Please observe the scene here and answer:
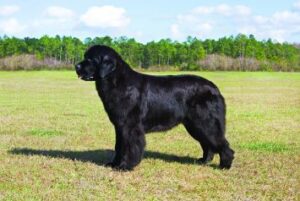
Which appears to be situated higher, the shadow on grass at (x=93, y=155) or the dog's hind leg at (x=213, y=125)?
the dog's hind leg at (x=213, y=125)

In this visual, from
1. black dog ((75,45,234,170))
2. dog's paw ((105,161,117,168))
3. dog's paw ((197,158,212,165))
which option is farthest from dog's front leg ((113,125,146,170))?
dog's paw ((197,158,212,165))

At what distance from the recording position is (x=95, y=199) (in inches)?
284

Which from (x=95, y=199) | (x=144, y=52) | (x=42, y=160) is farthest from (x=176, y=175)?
(x=144, y=52)

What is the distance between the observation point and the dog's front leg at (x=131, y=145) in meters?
8.90

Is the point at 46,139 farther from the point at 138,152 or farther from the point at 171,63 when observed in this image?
the point at 171,63

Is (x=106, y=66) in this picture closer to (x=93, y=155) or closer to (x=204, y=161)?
(x=93, y=155)

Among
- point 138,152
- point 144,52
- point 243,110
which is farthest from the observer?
point 144,52

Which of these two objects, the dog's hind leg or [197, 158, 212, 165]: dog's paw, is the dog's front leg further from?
[197, 158, 212, 165]: dog's paw

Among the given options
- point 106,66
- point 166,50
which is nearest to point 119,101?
point 106,66

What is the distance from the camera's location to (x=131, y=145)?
29.2 feet

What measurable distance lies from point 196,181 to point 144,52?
4076 inches

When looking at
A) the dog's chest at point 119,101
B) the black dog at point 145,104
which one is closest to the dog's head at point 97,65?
the black dog at point 145,104

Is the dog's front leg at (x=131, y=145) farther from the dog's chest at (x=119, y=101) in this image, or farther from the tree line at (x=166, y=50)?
the tree line at (x=166, y=50)

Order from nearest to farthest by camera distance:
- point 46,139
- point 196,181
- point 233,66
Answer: point 196,181 → point 46,139 → point 233,66
